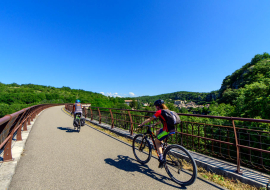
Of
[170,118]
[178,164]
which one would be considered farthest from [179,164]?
[170,118]

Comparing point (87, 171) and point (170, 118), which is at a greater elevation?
point (170, 118)

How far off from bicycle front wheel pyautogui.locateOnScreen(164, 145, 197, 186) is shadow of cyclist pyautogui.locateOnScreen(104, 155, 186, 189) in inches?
6.4

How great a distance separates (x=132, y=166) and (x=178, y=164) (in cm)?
122

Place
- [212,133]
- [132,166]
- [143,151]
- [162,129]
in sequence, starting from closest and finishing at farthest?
[162,129]
[132,166]
[143,151]
[212,133]

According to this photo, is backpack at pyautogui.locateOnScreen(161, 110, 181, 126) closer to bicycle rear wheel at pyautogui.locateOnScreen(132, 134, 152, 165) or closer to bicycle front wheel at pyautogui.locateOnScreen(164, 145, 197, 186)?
bicycle front wheel at pyautogui.locateOnScreen(164, 145, 197, 186)

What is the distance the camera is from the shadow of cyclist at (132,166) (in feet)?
10.3

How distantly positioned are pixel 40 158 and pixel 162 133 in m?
3.54

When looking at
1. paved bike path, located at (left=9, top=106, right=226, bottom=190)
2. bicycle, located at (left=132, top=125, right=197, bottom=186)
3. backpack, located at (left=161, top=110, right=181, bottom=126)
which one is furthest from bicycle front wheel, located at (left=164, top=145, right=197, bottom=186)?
backpack, located at (left=161, top=110, right=181, bottom=126)

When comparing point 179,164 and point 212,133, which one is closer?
point 179,164

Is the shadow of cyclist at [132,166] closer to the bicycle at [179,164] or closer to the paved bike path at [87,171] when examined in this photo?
the paved bike path at [87,171]

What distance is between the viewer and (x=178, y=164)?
3.04m

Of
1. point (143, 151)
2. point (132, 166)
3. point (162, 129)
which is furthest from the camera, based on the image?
point (143, 151)

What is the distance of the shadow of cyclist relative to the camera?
313 centimetres

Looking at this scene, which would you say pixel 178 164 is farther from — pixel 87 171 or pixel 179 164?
pixel 87 171
